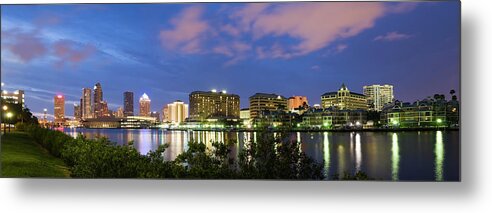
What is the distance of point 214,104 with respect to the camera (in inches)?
154

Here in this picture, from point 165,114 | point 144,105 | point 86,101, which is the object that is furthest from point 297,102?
point 86,101

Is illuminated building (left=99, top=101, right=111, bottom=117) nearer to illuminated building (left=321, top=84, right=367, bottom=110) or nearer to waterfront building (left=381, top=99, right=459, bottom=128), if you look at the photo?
illuminated building (left=321, top=84, right=367, bottom=110)

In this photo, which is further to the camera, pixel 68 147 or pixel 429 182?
pixel 68 147

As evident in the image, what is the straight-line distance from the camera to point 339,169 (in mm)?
3793

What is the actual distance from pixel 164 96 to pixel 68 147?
86 cm

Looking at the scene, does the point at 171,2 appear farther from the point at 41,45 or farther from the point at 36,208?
the point at 36,208

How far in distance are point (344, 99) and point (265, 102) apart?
582 mm

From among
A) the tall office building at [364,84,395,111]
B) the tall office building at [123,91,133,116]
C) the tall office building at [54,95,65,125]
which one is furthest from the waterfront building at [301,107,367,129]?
the tall office building at [54,95,65,125]

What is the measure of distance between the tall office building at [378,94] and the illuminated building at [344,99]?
0.14 ft

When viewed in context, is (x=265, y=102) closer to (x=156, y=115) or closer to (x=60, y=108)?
(x=156, y=115)

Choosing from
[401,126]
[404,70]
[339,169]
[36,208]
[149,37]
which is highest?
[149,37]

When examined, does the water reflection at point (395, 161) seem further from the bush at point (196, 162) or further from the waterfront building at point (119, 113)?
the waterfront building at point (119, 113)

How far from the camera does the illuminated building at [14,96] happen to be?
384cm

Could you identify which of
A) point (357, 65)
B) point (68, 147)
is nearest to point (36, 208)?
point (68, 147)
